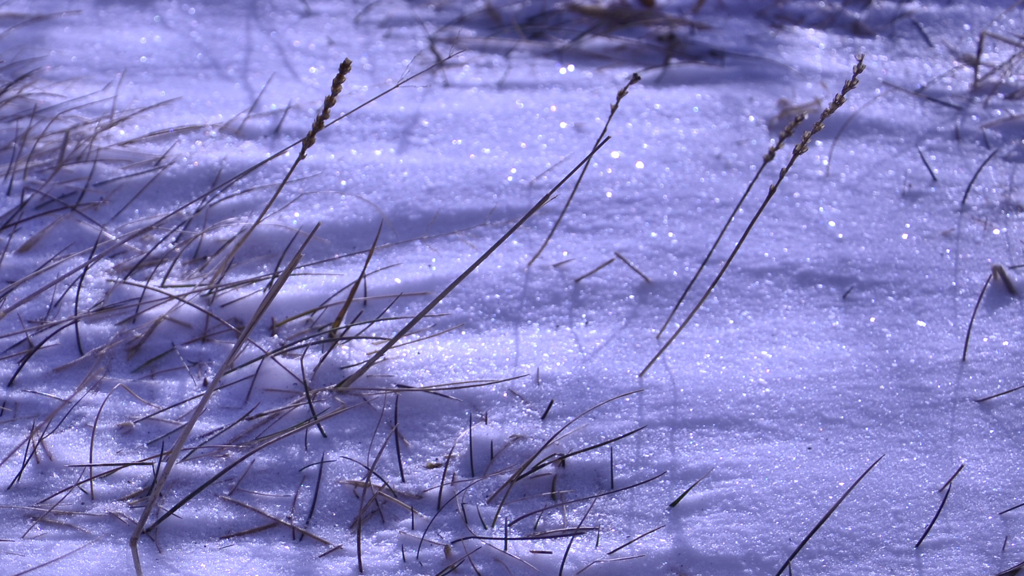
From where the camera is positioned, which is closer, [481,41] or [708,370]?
[708,370]

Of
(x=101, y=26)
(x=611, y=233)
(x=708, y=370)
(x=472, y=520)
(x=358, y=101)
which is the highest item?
(x=101, y=26)

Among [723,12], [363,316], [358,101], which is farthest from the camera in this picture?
[723,12]

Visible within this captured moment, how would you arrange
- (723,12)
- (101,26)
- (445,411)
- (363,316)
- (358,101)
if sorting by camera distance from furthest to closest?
(723,12) → (101,26) → (358,101) → (363,316) → (445,411)

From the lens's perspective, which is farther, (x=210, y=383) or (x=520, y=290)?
(x=520, y=290)

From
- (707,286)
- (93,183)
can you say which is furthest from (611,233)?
(93,183)

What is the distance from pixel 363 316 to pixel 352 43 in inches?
45.0

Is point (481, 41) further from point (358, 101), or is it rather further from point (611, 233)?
point (611, 233)

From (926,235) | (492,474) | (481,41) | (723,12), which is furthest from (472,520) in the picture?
(723,12)

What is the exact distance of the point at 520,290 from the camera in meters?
1.56

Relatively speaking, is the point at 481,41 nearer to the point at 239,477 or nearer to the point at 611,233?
the point at 611,233

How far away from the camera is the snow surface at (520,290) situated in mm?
1171

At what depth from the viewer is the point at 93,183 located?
174 centimetres

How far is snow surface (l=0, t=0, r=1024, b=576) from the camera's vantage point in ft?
3.84

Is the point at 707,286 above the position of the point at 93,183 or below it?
below
